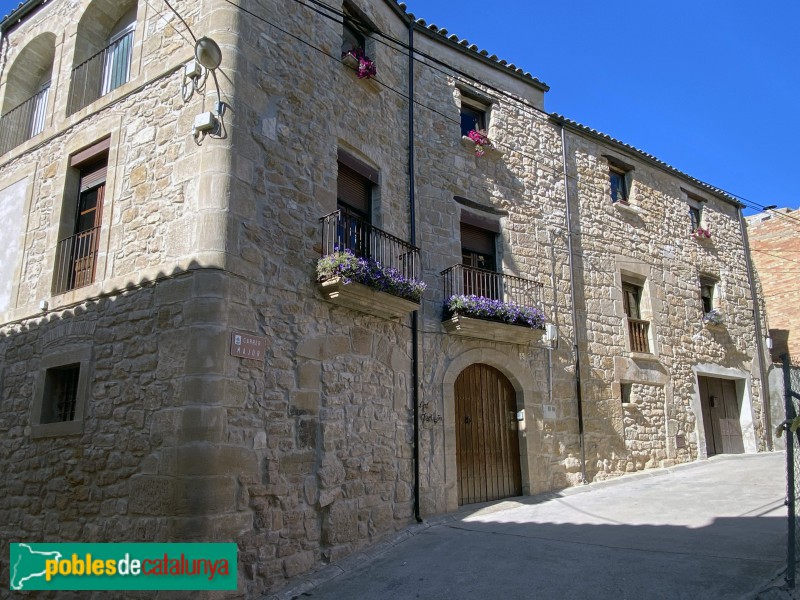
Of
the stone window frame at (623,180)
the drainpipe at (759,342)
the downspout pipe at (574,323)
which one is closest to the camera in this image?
the downspout pipe at (574,323)

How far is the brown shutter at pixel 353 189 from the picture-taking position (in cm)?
823

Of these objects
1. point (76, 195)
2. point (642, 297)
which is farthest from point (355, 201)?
point (642, 297)

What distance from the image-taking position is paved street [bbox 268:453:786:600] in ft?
16.9

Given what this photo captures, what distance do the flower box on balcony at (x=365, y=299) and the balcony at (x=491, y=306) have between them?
1146mm

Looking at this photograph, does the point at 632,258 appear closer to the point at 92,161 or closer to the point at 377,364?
the point at 377,364

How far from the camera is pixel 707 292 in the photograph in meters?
14.7

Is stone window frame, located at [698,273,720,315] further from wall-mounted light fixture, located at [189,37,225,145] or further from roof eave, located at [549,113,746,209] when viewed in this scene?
wall-mounted light fixture, located at [189,37,225,145]

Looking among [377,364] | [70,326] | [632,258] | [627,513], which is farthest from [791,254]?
[70,326]

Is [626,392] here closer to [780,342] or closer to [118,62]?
[780,342]

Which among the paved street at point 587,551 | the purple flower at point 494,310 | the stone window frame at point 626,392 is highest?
the purple flower at point 494,310

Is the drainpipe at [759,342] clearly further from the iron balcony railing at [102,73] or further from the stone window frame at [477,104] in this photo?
the iron balcony railing at [102,73]

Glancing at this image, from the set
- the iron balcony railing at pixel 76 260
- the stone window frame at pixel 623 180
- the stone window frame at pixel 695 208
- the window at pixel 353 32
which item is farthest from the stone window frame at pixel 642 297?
the iron balcony railing at pixel 76 260

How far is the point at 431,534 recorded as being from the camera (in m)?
7.40

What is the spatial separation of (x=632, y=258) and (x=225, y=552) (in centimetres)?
1032
